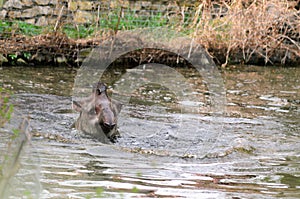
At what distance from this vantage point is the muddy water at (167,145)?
5.68 meters

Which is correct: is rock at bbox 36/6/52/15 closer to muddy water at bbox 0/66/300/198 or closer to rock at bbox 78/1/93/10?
rock at bbox 78/1/93/10

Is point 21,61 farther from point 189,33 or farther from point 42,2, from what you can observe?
point 189,33

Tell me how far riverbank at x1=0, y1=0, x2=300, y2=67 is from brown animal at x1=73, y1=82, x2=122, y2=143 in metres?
5.01

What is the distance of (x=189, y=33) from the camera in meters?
13.5

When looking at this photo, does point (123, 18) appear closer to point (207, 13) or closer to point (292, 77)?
point (207, 13)

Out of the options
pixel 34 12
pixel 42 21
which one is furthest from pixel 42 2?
pixel 42 21

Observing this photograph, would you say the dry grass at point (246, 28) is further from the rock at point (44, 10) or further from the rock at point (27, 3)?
the rock at point (27, 3)

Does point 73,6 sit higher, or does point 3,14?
point 73,6

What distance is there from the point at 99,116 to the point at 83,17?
253 inches

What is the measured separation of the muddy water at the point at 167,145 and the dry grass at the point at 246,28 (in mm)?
1384

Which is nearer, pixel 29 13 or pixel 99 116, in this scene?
pixel 99 116

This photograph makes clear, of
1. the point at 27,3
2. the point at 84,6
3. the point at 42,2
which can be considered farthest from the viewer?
the point at 27,3

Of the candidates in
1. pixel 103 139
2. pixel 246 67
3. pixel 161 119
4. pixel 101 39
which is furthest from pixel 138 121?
pixel 246 67

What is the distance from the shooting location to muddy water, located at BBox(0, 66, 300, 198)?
18.6 ft
